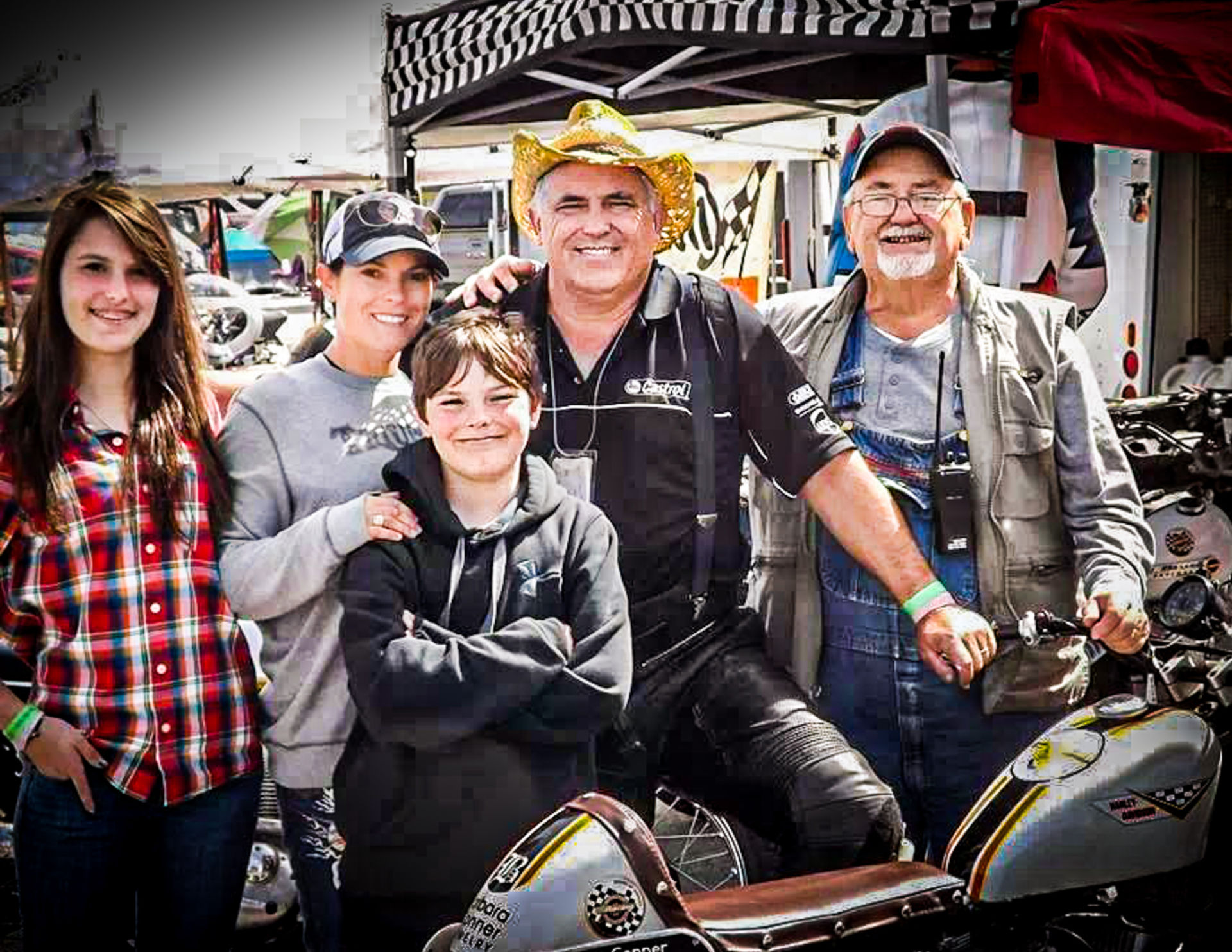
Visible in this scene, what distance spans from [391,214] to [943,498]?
113 centimetres

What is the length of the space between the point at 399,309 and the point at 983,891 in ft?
4.75

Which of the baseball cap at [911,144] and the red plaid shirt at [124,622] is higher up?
the baseball cap at [911,144]

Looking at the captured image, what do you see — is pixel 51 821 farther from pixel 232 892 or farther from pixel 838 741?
pixel 838 741

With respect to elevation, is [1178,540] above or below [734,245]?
below

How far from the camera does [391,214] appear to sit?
7.32 ft

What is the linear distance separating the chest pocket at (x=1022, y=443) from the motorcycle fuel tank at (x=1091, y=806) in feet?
1.33

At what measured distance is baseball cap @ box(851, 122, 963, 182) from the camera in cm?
242

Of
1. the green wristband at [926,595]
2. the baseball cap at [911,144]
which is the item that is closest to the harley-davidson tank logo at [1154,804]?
the green wristband at [926,595]

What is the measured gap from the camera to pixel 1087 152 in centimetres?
289

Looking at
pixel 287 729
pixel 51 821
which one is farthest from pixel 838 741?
pixel 51 821

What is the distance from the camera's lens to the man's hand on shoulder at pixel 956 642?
245cm

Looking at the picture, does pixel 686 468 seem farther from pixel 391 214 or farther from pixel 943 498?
pixel 391 214

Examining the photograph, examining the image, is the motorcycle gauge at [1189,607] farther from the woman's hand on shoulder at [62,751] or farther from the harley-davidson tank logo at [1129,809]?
the woman's hand on shoulder at [62,751]

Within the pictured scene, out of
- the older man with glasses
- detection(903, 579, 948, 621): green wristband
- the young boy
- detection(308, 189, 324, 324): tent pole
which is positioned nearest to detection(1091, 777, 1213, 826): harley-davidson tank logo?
the older man with glasses
